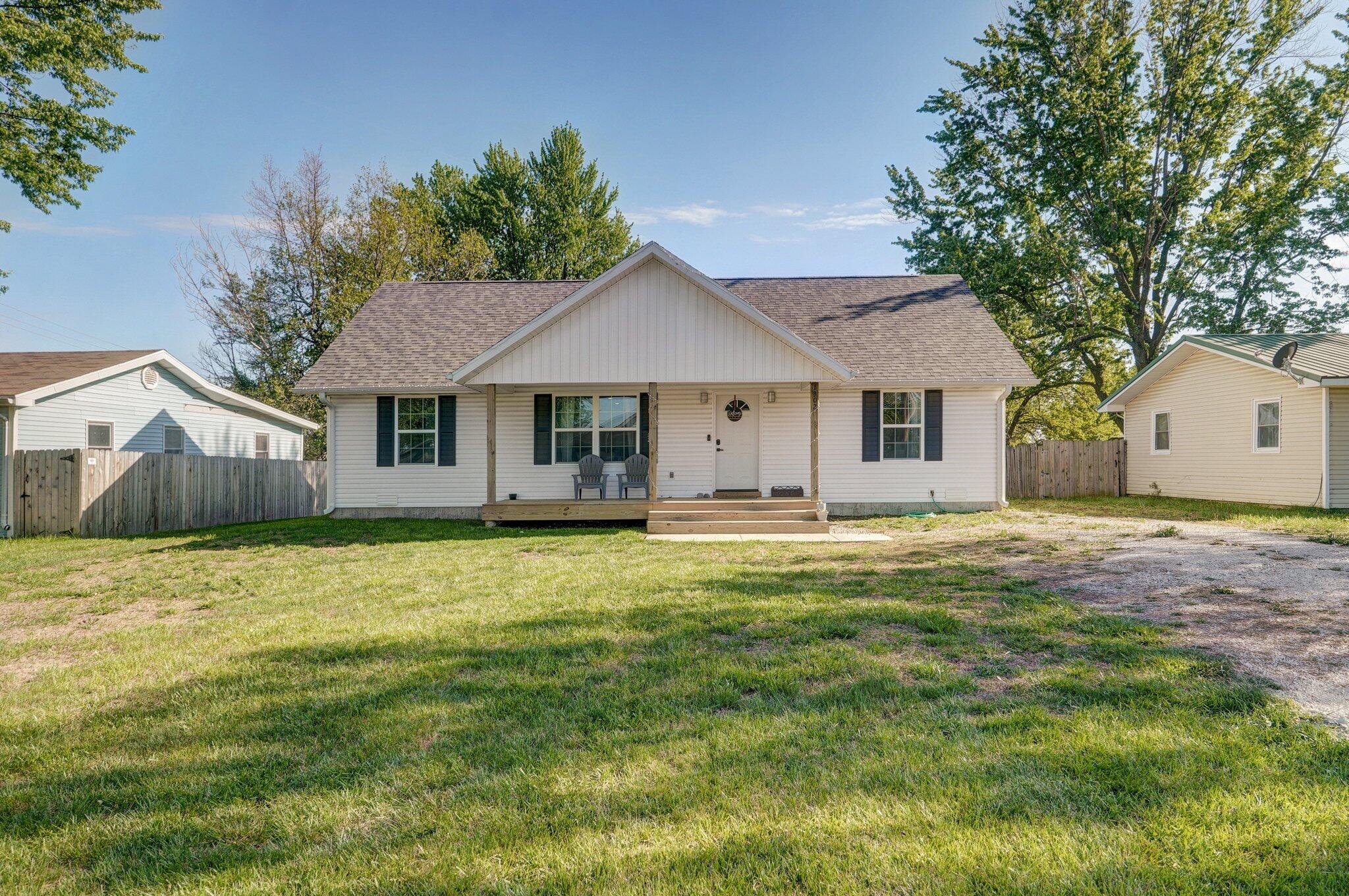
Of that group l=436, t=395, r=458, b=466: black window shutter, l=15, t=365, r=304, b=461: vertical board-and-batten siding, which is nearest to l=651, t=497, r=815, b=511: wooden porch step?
l=436, t=395, r=458, b=466: black window shutter

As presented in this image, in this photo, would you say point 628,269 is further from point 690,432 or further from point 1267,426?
point 1267,426

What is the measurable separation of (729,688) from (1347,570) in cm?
753

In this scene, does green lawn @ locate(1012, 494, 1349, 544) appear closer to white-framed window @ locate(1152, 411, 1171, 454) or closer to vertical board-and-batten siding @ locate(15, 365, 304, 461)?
white-framed window @ locate(1152, 411, 1171, 454)

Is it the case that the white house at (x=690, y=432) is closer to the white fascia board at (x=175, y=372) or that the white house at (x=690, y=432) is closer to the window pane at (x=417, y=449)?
the window pane at (x=417, y=449)

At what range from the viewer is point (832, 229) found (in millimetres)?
21922

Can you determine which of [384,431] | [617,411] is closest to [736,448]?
[617,411]

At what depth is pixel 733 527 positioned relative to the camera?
11.7 metres

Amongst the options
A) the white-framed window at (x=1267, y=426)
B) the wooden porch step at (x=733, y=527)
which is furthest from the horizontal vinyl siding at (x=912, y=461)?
the white-framed window at (x=1267, y=426)

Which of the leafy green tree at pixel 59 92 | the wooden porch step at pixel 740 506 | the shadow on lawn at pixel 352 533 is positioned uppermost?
the leafy green tree at pixel 59 92

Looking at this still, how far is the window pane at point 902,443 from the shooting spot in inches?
551

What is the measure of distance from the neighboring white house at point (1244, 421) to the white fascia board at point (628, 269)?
10.5m

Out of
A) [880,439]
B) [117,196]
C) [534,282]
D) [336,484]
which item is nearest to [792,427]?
[880,439]

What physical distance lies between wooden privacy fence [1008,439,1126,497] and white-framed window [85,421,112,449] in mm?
23471

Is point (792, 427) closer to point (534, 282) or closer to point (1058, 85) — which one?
point (534, 282)
